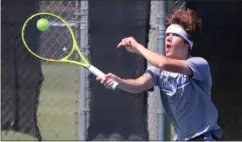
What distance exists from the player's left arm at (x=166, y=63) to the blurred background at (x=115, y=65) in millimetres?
1738

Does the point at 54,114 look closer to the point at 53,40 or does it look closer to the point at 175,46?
the point at 53,40

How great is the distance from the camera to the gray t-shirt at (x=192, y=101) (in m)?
3.53

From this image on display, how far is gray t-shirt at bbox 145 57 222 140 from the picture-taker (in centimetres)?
353

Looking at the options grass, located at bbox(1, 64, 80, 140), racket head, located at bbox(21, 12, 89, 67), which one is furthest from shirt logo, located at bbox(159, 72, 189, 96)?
grass, located at bbox(1, 64, 80, 140)

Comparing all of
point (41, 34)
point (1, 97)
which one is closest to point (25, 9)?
point (41, 34)

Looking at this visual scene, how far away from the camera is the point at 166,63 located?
335 centimetres

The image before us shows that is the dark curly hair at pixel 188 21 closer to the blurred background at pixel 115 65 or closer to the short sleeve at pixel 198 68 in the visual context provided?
the short sleeve at pixel 198 68

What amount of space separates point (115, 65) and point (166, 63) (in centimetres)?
189

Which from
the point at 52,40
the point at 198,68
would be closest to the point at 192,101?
the point at 198,68

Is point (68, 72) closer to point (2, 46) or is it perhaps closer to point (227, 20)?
point (2, 46)

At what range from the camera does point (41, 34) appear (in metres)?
5.41

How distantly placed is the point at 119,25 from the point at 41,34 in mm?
758

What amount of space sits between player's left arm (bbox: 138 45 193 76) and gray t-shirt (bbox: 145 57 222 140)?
0.09 meters

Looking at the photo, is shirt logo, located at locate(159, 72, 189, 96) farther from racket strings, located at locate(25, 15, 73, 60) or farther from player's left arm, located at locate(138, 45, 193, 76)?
racket strings, located at locate(25, 15, 73, 60)
